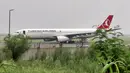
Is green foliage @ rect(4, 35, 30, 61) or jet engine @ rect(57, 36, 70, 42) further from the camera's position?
jet engine @ rect(57, 36, 70, 42)

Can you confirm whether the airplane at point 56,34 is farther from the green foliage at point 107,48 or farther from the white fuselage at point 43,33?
the green foliage at point 107,48

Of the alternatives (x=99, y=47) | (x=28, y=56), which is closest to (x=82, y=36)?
(x=28, y=56)

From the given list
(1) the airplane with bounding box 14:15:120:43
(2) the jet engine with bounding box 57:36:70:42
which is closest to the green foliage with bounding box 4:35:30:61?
(1) the airplane with bounding box 14:15:120:43

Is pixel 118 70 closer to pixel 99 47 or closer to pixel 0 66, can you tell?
pixel 99 47

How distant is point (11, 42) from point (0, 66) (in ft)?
39.6

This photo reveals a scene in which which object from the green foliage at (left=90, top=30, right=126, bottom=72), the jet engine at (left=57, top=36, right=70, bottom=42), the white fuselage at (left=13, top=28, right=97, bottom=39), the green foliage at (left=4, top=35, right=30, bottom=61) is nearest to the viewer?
the green foliage at (left=90, top=30, right=126, bottom=72)

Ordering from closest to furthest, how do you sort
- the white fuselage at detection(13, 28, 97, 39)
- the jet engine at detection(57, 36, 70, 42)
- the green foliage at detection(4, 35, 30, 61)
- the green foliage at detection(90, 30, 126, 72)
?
1. the green foliage at detection(90, 30, 126, 72)
2. the green foliage at detection(4, 35, 30, 61)
3. the white fuselage at detection(13, 28, 97, 39)
4. the jet engine at detection(57, 36, 70, 42)

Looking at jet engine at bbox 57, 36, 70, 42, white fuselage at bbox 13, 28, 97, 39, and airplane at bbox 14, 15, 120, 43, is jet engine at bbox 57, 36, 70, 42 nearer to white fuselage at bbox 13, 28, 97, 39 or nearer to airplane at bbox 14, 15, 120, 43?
airplane at bbox 14, 15, 120, 43

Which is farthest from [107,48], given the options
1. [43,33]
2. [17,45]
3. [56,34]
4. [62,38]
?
[56,34]

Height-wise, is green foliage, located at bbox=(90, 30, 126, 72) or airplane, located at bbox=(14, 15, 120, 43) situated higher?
green foliage, located at bbox=(90, 30, 126, 72)

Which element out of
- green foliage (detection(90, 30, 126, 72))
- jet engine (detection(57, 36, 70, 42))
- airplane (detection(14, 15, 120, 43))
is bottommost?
jet engine (detection(57, 36, 70, 42))

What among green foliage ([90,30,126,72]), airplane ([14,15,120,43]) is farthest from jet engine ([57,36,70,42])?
→ green foliage ([90,30,126,72])

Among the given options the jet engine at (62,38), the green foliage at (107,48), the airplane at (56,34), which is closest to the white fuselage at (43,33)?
the airplane at (56,34)

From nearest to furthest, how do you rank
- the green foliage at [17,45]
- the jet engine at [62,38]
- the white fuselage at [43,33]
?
the green foliage at [17,45] → the white fuselage at [43,33] → the jet engine at [62,38]
